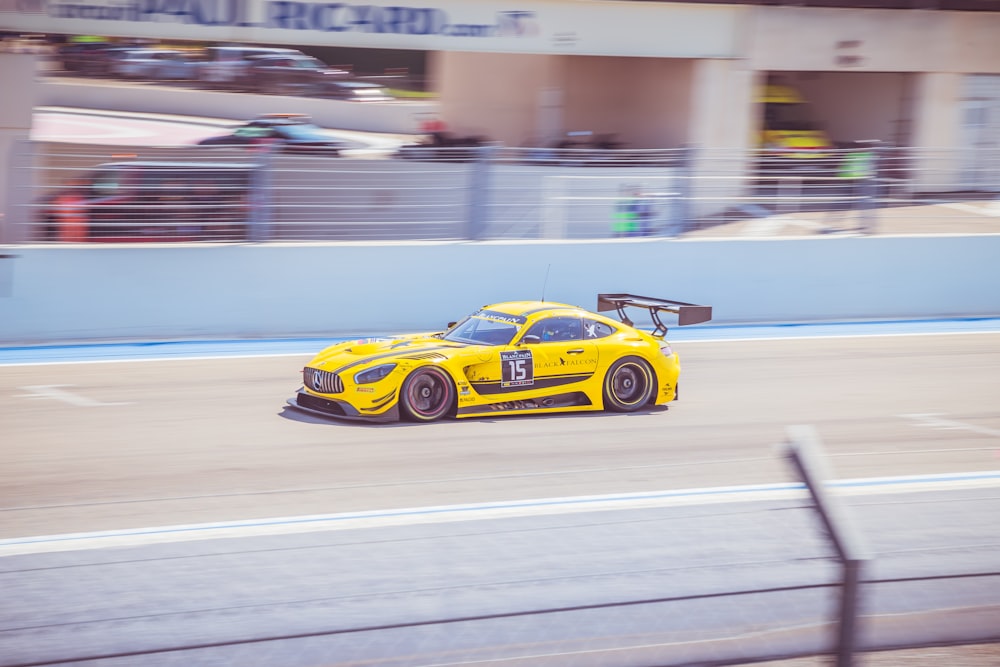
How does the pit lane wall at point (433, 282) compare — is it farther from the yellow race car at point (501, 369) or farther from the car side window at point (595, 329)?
the car side window at point (595, 329)

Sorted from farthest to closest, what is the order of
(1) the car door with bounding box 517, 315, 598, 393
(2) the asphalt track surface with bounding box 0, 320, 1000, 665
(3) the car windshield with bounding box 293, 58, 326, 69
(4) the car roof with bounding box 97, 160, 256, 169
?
(3) the car windshield with bounding box 293, 58, 326, 69
(4) the car roof with bounding box 97, 160, 256, 169
(1) the car door with bounding box 517, 315, 598, 393
(2) the asphalt track surface with bounding box 0, 320, 1000, 665

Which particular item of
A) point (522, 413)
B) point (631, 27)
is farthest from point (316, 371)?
point (631, 27)

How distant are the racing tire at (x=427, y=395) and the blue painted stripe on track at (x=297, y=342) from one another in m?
3.29

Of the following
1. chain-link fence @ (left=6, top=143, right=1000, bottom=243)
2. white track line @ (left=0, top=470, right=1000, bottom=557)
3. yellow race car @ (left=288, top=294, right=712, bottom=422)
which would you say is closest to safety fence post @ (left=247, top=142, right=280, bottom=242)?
chain-link fence @ (left=6, top=143, right=1000, bottom=243)

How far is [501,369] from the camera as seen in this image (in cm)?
977

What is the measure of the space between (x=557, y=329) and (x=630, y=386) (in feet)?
2.87

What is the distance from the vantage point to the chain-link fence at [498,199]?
1293cm

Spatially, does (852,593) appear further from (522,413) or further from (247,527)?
(522,413)

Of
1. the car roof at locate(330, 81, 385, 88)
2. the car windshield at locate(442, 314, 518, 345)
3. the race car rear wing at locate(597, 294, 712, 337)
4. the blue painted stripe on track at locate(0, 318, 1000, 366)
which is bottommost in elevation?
the blue painted stripe on track at locate(0, 318, 1000, 366)

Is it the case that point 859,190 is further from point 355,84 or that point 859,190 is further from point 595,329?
point 355,84

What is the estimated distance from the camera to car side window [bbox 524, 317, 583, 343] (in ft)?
32.9

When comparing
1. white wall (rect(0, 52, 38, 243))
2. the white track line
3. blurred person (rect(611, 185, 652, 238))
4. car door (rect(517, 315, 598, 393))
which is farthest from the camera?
white wall (rect(0, 52, 38, 243))

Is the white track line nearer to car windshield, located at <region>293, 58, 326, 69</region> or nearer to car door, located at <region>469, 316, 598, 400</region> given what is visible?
car door, located at <region>469, 316, 598, 400</region>

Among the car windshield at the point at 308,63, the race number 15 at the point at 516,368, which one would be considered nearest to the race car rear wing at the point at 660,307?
the race number 15 at the point at 516,368
